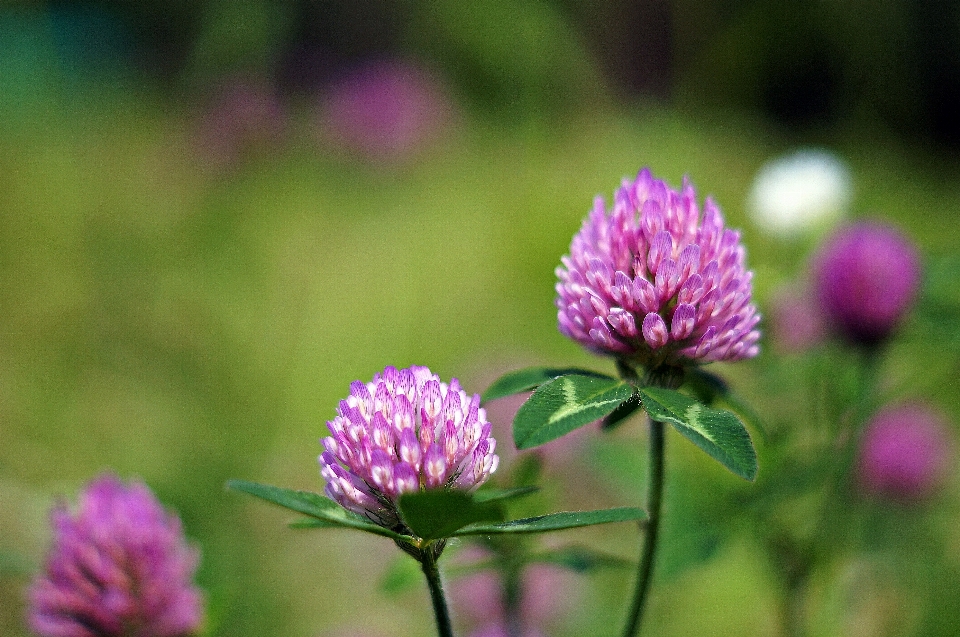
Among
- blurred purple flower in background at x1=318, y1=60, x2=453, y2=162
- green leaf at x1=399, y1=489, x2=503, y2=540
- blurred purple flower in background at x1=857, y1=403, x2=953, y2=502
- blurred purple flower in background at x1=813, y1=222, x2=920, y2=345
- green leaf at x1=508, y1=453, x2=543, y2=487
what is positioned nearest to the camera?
green leaf at x1=399, y1=489, x2=503, y2=540

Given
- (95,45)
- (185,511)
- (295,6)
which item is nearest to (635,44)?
(295,6)

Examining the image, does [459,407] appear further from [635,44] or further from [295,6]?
[295,6]

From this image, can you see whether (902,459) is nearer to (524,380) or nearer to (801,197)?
(801,197)

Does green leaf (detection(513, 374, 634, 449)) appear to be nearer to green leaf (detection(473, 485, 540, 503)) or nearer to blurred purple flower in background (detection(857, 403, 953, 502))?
green leaf (detection(473, 485, 540, 503))

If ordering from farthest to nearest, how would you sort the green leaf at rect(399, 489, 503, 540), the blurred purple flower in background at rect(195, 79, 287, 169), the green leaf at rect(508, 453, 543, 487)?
1. the blurred purple flower in background at rect(195, 79, 287, 169)
2. the green leaf at rect(508, 453, 543, 487)
3. the green leaf at rect(399, 489, 503, 540)

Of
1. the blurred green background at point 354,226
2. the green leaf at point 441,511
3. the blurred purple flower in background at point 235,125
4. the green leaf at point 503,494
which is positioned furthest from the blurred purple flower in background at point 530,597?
the blurred purple flower in background at point 235,125

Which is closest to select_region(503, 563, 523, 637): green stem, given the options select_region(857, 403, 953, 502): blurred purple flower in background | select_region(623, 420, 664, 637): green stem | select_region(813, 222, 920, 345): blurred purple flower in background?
select_region(623, 420, 664, 637): green stem
